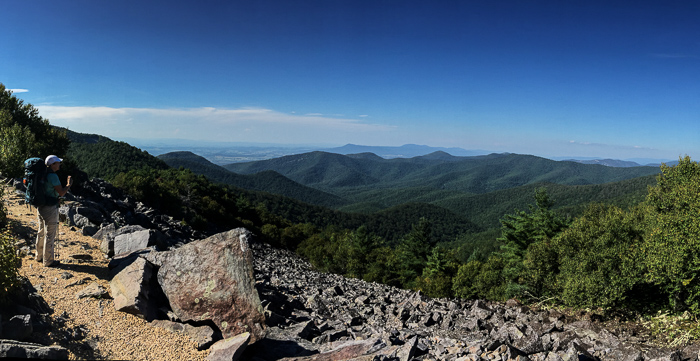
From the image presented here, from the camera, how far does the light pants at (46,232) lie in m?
9.68

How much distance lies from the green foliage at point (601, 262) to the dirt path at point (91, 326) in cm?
1944

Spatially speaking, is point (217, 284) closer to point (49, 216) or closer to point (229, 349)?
point (229, 349)

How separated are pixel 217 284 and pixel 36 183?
6.02 meters

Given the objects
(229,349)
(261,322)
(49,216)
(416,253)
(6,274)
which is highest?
(49,216)

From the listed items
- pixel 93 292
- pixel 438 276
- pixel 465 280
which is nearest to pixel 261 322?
pixel 93 292

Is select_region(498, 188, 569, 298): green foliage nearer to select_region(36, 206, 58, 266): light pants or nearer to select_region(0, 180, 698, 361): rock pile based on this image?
select_region(0, 180, 698, 361): rock pile

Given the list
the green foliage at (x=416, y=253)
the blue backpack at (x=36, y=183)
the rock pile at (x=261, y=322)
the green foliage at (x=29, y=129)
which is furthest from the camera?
the green foliage at (x=416, y=253)

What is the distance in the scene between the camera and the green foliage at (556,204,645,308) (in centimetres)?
1709

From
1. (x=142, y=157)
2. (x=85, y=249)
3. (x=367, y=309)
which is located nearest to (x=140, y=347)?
(x=85, y=249)

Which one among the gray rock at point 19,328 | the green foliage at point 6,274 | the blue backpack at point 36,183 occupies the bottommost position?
the gray rock at point 19,328

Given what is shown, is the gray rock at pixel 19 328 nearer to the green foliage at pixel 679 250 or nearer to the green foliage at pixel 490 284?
the green foliage at pixel 679 250

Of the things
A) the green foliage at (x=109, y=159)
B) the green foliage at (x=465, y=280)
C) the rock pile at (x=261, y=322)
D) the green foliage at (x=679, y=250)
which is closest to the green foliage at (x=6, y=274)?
the rock pile at (x=261, y=322)

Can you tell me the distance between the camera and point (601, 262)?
19.0 m

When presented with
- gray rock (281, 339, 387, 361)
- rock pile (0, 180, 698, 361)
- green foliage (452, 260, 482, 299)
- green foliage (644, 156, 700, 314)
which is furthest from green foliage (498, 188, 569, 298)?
gray rock (281, 339, 387, 361)
